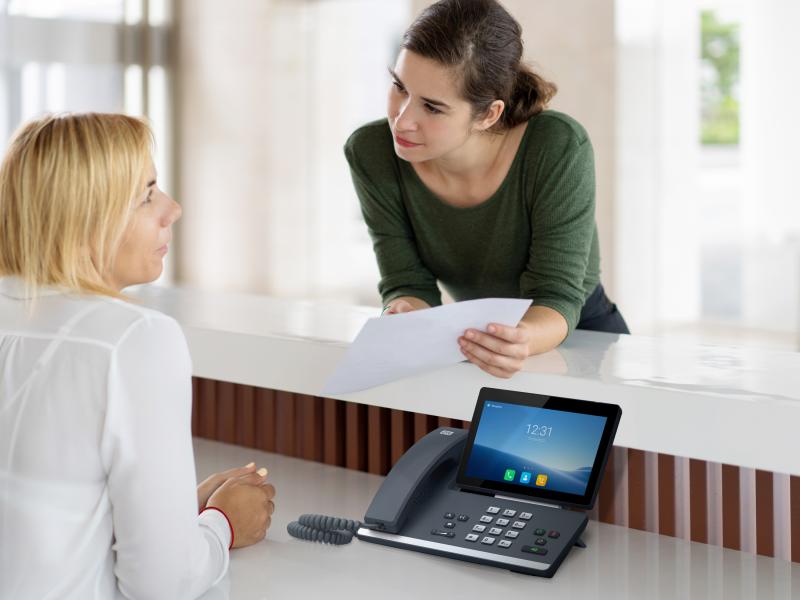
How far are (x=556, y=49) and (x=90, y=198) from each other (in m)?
5.20

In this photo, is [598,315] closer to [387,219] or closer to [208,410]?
[387,219]

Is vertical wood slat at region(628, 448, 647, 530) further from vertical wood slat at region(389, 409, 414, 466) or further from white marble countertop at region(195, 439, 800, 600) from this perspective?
vertical wood slat at region(389, 409, 414, 466)

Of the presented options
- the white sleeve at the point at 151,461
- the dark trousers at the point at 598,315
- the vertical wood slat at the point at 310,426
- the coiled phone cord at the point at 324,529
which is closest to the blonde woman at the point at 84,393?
the white sleeve at the point at 151,461

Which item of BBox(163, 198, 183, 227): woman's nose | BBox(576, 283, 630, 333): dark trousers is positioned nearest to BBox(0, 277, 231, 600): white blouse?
BBox(163, 198, 183, 227): woman's nose

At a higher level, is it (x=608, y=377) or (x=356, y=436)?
(x=608, y=377)

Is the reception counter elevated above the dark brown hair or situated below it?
below

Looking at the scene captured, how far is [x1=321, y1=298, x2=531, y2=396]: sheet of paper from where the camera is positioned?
1.54 m

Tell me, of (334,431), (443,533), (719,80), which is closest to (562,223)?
(334,431)

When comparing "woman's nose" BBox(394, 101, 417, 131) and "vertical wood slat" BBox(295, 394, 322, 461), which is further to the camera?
"vertical wood slat" BBox(295, 394, 322, 461)

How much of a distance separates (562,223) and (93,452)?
3.62 ft

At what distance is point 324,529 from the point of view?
5.39ft

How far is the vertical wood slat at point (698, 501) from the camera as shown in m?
1.61

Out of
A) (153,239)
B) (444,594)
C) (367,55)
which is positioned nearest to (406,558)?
(444,594)

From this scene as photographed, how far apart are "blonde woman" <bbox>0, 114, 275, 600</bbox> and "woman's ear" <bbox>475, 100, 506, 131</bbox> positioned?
939mm
